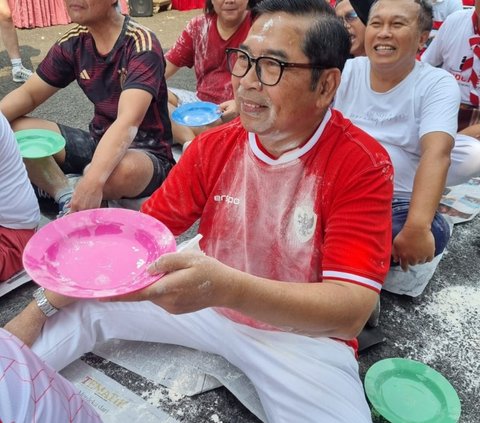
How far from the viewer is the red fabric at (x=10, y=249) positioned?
7.11ft

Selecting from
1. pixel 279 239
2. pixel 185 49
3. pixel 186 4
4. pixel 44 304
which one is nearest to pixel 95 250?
pixel 44 304

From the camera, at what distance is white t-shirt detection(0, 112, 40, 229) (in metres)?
2.08

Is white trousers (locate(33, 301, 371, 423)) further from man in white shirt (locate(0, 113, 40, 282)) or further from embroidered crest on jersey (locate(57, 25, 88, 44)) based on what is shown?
embroidered crest on jersey (locate(57, 25, 88, 44))

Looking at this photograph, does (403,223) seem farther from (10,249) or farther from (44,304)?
(10,249)

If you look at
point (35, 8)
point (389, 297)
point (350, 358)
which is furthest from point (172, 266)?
point (35, 8)

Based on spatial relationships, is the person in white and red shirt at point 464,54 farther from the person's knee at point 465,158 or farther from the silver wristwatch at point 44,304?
the silver wristwatch at point 44,304

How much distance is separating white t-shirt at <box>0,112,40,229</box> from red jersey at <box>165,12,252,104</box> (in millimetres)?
1753

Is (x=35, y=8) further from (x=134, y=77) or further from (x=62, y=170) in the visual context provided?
(x=134, y=77)

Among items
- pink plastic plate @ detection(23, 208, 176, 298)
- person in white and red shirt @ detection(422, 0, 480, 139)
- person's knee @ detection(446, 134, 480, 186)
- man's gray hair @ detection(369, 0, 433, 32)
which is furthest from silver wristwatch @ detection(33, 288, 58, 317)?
person in white and red shirt @ detection(422, 0, 480, 139)

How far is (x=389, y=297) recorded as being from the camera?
2377mm

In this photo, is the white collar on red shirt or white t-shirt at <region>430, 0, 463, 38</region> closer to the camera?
the white collar on red shirt

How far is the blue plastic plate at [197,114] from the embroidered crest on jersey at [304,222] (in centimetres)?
178

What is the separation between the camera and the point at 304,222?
1.54 m

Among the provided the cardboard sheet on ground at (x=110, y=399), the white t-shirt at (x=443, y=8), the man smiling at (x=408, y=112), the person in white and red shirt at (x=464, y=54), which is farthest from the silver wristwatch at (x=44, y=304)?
the white t-shirt at (x=443, y=8)
